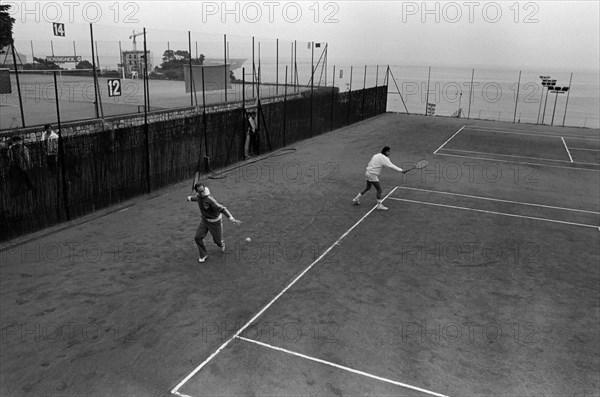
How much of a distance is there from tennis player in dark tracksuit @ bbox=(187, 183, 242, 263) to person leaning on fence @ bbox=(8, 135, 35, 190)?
14.3ft

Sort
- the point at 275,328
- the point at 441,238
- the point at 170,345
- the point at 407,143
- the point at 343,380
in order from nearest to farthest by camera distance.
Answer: the point at 343,380
the point at 170,345
the point at 275,328
the point at 441,238
the point at 407,143

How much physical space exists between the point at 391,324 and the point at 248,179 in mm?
10465

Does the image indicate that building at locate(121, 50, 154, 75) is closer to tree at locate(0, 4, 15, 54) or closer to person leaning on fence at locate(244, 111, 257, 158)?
person leaning on fence at locate(244, 111, 257, 158)

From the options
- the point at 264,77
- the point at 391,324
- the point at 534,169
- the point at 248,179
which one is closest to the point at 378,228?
the point at 391,324

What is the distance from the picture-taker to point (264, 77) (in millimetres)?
32438

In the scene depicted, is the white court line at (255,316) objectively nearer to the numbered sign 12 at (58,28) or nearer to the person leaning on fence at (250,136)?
the person leaning on fence at (250,136)

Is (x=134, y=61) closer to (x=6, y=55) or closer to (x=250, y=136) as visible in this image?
(x=6, y=55)

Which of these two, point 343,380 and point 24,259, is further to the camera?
point 24,259

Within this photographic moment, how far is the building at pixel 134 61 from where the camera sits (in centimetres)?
2224

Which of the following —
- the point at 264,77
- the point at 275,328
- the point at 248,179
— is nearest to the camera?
the point at 275,328

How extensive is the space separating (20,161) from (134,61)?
14990mm

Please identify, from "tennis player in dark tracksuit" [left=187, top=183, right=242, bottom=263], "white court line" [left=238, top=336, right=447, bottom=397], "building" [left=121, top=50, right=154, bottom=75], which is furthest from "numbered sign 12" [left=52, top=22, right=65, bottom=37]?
"white court line" [left=238, top=336, right=447, bottom=397]

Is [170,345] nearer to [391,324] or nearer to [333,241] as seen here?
[391,324]

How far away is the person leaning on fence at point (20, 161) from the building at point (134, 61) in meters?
11.2
